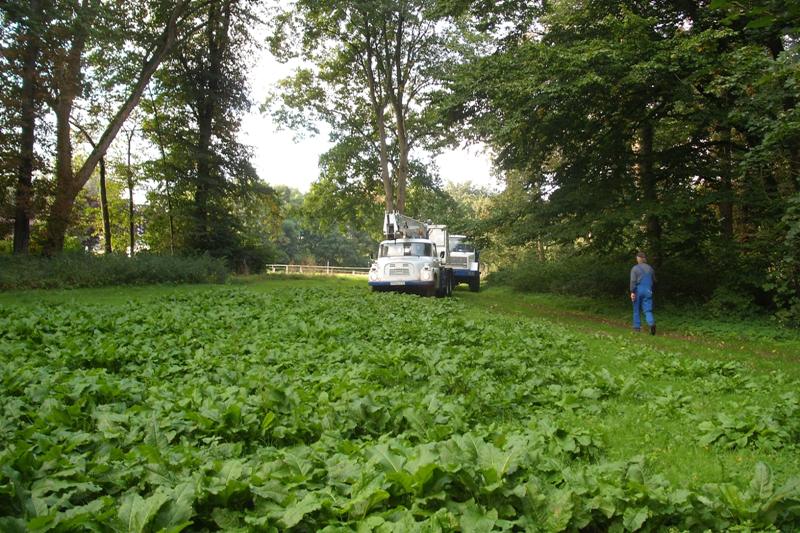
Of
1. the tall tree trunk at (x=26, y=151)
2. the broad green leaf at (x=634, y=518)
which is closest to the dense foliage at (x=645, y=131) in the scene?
the broad green leaf at (x=634, y=518)

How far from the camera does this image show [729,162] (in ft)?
53.4

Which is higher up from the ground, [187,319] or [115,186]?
[115,186]

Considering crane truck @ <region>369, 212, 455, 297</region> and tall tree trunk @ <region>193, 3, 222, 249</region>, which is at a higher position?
tall tree trunk @ <region>193, 3, 222, 249</region>

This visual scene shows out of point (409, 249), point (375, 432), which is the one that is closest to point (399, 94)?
point (409, 249)

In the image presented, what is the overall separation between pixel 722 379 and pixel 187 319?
910cm

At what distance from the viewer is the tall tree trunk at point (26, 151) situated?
63.2ft

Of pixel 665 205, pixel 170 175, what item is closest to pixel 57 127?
pixel 170 175

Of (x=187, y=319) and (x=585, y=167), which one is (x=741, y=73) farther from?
(x=187, y=319)

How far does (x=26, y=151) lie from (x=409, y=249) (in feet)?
49.2

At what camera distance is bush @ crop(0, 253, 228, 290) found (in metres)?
17.8

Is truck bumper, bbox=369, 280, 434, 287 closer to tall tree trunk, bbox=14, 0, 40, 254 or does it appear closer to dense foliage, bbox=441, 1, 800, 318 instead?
dense foliage, bbox=441, 1, 800, 318

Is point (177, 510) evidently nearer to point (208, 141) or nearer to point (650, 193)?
point (650, 193)

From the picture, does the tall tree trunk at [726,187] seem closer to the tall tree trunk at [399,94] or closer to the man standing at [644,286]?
the man standing at [644,286]

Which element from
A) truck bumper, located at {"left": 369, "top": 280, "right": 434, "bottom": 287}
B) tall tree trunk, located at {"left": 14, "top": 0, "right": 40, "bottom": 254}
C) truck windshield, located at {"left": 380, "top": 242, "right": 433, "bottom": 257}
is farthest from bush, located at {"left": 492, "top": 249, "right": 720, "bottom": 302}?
tall tree trunk, located at {"left": 14, "top": 0, "right": 40, "bottom": 254}
